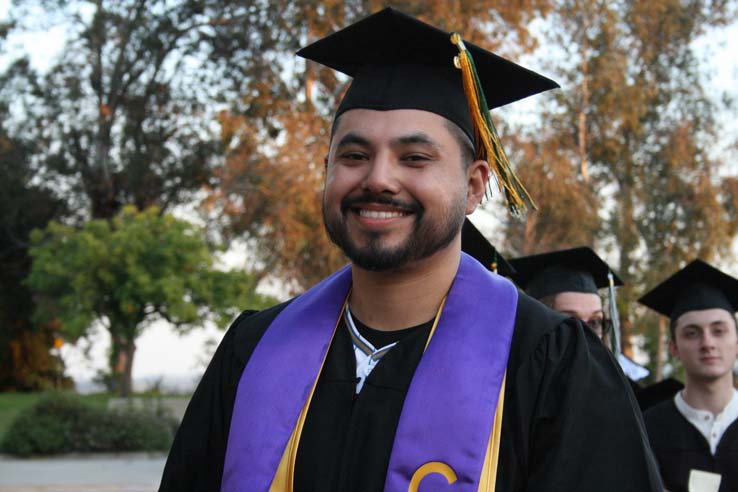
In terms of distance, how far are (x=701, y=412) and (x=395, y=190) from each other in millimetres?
2889

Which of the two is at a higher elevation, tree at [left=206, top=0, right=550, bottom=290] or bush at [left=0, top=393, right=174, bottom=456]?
tree at [left=206, top=0, right=550, bottom=290]

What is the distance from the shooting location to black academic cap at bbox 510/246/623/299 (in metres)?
5.40

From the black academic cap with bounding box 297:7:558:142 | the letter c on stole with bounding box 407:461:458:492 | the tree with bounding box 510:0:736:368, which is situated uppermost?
the tree with bounding box 510:0:736:368

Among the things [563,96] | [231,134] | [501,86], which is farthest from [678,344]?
[563,96]

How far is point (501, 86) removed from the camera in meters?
2.92

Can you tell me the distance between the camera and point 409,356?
250 cm

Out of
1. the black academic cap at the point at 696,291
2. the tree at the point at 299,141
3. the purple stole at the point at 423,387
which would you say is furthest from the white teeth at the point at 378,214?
the tree at the point at 299,141

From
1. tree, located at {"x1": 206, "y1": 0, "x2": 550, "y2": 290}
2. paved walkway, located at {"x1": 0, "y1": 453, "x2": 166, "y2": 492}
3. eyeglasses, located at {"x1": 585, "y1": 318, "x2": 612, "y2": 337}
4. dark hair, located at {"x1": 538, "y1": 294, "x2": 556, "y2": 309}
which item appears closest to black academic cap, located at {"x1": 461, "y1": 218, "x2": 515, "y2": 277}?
eyeglasses, located at {"x1": 585, "y1": 318, "x2": 612, "y2": 337}

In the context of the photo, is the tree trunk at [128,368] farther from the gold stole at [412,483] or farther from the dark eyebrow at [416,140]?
the dark eyebrow at [416,140]

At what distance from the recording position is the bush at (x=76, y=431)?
15664 millimetres

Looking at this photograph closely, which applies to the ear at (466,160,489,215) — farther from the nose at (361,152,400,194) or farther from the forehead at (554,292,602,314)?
the forehead at (554,292,602,314)

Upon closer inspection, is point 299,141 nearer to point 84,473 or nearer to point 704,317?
point 84,473

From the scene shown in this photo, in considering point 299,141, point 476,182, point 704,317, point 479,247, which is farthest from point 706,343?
point 299,141

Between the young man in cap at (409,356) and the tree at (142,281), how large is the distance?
2159 centimetres
